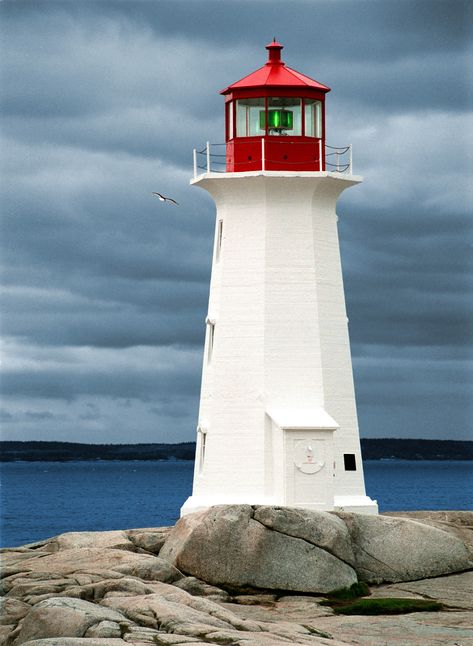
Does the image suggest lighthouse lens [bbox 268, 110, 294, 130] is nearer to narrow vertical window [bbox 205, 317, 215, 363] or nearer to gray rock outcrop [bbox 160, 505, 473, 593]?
narrow vertical window [bbox 205, 317, 215, 363]

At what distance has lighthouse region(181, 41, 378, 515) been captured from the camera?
26.0m

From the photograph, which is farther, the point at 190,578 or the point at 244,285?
the point at 244,285

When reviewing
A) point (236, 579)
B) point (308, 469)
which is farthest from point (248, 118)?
point (236, 579)

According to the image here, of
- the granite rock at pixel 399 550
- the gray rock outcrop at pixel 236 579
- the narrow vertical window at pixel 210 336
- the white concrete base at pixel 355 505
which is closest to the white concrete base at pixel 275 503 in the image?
the white concrete base at pixel 355 505

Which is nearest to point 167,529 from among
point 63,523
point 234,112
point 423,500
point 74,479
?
point 234,112

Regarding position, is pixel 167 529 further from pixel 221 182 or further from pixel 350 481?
pixel 221 182

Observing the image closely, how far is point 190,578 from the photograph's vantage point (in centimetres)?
2242

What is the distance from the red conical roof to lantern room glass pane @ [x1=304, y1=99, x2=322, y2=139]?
12.1 inches

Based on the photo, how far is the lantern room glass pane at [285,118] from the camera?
2667 centimetres

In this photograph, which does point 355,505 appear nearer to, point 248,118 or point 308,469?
point 308,469

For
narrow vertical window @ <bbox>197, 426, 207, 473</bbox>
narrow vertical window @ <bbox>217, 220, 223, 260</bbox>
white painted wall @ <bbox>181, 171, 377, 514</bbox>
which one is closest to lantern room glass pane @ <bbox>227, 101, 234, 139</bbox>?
white painted wall @ <bbox>181, 171, 377, 514</bbox>

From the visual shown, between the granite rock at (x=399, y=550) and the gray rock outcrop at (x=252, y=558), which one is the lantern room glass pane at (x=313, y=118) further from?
the gray rock outcrop at (x=252, y=558)

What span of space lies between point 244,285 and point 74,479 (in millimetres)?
111352

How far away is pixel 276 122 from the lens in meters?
26.7
